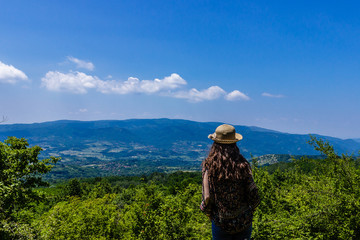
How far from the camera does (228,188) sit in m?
3.48

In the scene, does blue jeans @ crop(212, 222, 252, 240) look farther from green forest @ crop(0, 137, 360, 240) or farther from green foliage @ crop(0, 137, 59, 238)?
green foliage @ crop(0, 137, 59, 238)

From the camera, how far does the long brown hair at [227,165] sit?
11.3 feet

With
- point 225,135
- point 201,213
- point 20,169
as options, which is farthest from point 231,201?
point 20,169

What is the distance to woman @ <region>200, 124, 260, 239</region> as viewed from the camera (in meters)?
3.46

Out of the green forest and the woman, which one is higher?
the woman

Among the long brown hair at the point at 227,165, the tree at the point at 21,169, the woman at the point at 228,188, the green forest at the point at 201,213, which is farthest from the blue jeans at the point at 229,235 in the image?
the tree at the point at 21,169

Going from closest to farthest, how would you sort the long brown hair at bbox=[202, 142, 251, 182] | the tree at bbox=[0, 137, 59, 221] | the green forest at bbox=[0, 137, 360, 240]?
1. the long brown hair at bbox=[202, 142, 251, 182]
2. the green forest at bbox=[0, 137, 360, 240]
3. the tree at bbox=[0, 137, 59, 221]

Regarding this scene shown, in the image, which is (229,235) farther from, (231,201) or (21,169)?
(21,169)

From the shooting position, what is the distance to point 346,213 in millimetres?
7496

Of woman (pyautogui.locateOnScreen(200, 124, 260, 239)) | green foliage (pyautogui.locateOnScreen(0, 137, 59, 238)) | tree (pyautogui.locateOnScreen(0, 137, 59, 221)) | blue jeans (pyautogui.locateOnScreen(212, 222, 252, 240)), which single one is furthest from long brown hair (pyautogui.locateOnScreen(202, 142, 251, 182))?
tree (pyautogui.locateOnScreen(0, 137, 59, 221))

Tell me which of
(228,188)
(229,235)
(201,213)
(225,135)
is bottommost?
(201,213)

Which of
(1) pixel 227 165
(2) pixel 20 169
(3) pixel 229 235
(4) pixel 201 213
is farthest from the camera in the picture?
(2) pixel 20 169

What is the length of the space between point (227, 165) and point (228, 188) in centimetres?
37

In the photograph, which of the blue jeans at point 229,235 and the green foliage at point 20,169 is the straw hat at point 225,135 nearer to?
the blue jeans at point 229,235
